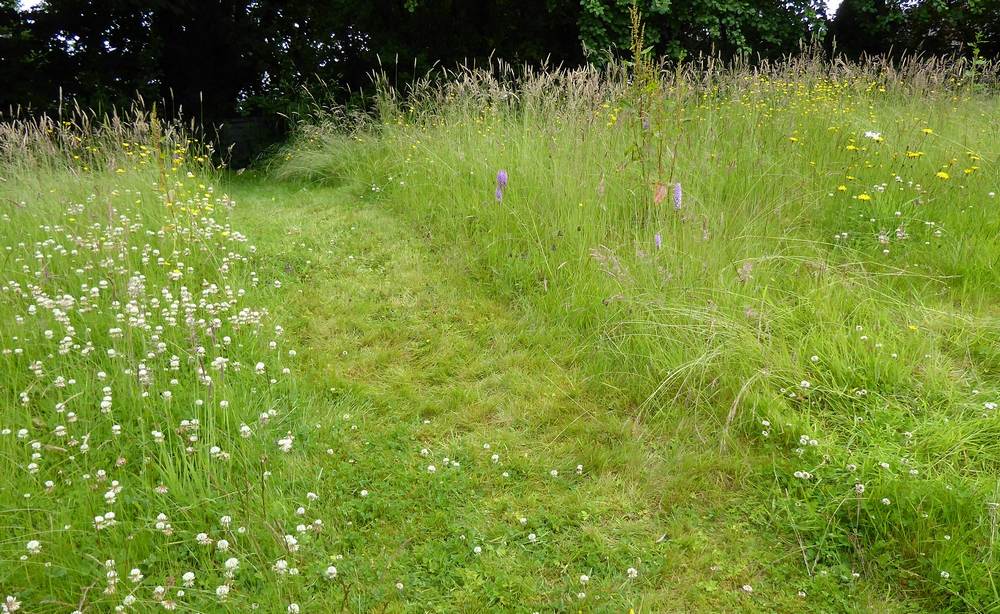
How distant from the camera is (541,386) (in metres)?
3.08

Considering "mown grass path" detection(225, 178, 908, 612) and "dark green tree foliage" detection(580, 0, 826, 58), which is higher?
"dark green tree foliage" detection(580, 0, 826, 58)

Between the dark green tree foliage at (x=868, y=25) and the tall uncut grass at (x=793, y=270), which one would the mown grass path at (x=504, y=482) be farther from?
the dark green tree foliage at (x=868, y=25)

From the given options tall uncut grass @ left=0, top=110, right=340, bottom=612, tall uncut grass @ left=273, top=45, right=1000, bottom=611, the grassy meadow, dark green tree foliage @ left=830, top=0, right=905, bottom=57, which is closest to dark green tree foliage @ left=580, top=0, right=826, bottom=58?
dark green tree foliage @ left=830, top=0, right=905, bottom=57

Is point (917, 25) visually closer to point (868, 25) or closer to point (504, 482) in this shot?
Answer: point (868, 25)

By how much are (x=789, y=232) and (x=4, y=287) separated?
4.55 m

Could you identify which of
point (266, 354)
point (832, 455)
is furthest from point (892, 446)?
point (266, 354)

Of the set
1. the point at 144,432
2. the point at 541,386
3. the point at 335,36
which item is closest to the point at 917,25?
the point at 335,36

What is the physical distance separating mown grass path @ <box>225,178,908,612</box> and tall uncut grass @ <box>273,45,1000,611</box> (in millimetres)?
156

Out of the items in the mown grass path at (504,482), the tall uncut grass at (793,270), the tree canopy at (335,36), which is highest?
the tree canopy at (335,36)

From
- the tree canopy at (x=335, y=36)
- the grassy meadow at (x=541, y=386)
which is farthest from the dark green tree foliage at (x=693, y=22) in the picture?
the grassy meadow at (x=541, y=386)

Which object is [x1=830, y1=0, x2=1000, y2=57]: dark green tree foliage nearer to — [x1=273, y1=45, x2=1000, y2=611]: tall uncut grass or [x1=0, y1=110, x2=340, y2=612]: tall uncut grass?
[x1=273, y1=45, x2=1000, y2=611]: tall uncut grass

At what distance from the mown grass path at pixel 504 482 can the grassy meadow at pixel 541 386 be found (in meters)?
0.01

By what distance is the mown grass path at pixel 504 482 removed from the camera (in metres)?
2.01

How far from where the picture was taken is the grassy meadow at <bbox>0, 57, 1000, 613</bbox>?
2004 millimetres
